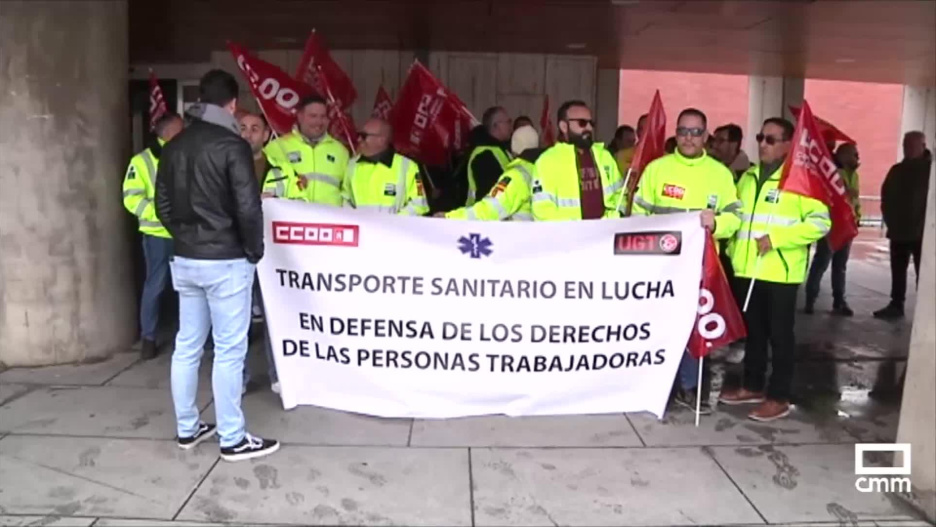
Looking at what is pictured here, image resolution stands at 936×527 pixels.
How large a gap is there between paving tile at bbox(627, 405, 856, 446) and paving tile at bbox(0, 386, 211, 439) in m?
2.83

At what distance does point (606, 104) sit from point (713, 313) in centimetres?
970

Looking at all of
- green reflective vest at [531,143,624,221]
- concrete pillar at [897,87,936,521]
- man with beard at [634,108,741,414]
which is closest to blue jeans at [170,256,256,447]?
green reflective vest at [531,143,624,221]

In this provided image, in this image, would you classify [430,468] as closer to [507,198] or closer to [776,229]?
[507,198]

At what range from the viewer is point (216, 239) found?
177 inches

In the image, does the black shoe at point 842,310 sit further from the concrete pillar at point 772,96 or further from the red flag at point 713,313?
the concrete pillar at point 772,96

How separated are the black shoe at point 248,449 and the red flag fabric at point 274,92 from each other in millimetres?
2905

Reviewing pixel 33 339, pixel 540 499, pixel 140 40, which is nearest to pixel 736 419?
pixel 540 499

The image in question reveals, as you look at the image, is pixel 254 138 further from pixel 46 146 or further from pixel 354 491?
pixel 354 491

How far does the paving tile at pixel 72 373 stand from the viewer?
618cm

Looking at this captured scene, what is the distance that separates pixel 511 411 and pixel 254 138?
8.65 feet

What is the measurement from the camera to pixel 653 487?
4.47 m

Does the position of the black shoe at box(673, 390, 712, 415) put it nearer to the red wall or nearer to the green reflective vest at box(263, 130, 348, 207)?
the green reflective vest at box(263, 130, 348, 207)

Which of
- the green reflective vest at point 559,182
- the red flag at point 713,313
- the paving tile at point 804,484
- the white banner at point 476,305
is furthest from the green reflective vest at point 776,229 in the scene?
the paving tile at point 804,484

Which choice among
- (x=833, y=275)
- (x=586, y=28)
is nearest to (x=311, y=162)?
(x=586, y=28)
